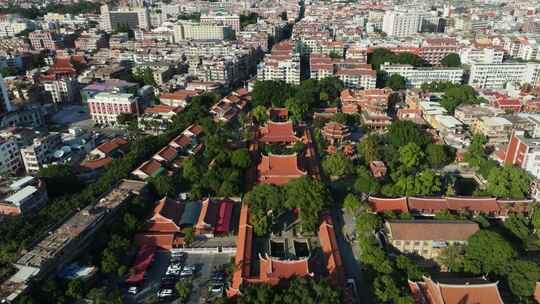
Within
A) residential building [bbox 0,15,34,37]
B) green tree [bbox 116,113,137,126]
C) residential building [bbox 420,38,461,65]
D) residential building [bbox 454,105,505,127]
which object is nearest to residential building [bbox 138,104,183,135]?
green tree [bbox 116,113,137,126]

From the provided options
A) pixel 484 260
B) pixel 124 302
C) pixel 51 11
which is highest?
pixel 51 11

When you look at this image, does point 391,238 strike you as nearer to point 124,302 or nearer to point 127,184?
point 124,302

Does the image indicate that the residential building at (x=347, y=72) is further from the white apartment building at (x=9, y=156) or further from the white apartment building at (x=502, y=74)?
the white apartment building at (x=9, y=156)

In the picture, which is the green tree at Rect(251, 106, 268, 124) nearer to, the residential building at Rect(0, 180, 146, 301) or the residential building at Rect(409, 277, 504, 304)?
the residential building at Rect(0, 180, 146, 301)

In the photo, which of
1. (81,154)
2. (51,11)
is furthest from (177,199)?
(51,11)

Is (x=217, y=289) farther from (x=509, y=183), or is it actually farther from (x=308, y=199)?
(x=509, y=183)

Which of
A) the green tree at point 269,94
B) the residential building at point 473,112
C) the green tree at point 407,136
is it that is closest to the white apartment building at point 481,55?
the residential building at point 473,112
